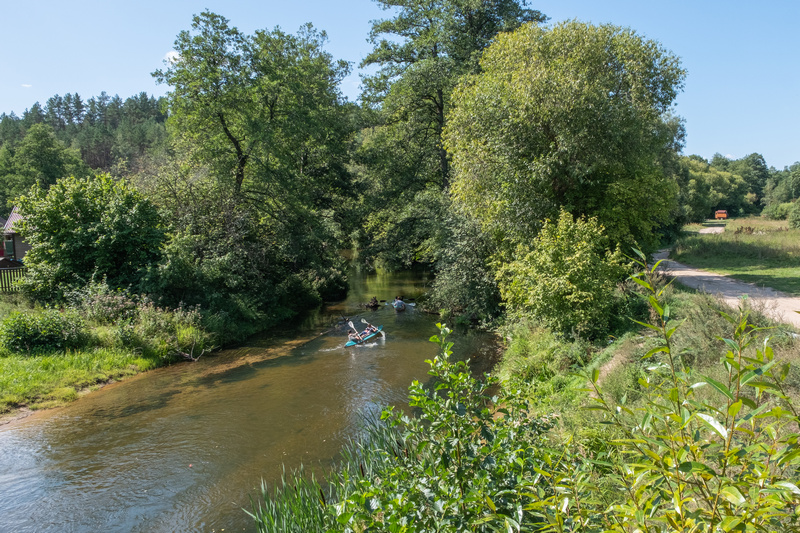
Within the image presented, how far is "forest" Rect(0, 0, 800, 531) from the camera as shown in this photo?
132 inches

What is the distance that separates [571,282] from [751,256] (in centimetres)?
1633

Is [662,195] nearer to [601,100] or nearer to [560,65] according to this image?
[601,100]

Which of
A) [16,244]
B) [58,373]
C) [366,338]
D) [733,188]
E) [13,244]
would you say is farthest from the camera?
[733,188]

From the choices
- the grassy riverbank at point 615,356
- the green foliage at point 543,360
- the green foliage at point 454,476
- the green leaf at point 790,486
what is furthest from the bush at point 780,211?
the green leaf at point 790,486

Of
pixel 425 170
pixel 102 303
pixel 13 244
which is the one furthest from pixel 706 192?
pixel 13 244

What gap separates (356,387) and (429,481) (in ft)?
30.3

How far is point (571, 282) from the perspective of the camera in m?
11.5

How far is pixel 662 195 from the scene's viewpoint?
15.8m

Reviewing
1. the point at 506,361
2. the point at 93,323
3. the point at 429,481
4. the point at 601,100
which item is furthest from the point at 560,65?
the point at 93,323

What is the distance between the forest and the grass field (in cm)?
411

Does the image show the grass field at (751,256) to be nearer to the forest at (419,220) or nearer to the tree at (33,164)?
the forest at (419,220)

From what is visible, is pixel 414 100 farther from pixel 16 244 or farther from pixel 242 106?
pixel 16 244

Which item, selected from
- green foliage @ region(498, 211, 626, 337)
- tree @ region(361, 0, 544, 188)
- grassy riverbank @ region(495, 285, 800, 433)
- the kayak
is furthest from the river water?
tree @ region(361, 0, 544, 188)

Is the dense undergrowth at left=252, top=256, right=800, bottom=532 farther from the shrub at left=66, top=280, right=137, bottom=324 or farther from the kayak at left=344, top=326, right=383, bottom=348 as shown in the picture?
the shrub at left=66, top=280, right=137, bottom=324
